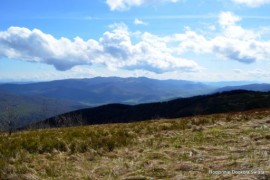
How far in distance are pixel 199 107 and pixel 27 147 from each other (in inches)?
5769

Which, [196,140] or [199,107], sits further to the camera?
[199,107]

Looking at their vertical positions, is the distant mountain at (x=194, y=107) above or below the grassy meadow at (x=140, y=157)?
below

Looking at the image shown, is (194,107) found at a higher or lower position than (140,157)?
lower

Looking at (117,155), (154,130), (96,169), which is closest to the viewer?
(96,169)

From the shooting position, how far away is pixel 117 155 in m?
17.6

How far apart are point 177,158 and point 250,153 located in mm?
2911

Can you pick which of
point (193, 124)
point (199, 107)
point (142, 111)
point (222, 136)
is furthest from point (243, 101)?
Result: point (222, 136)

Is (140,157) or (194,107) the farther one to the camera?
(194,107)

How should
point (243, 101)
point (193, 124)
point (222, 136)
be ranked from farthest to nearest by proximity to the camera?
point (243, 101)
point (193, 124)
point (222, 136)

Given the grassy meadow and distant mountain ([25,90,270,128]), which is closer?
the grassy meadow

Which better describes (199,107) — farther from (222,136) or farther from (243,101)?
(222,136)

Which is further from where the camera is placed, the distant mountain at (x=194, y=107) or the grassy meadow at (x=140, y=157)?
the distant mountain at (x=194, y=107)

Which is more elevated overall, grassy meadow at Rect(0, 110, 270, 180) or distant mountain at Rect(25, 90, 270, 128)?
grassy meadow at Rect(0, 110, 270, 180)

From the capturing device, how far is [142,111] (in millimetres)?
196625
